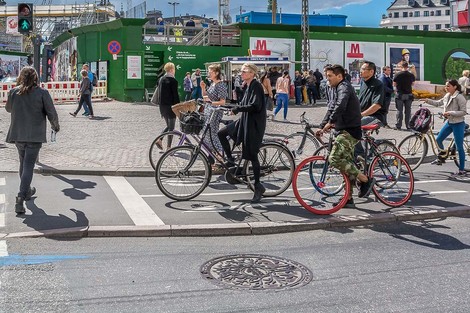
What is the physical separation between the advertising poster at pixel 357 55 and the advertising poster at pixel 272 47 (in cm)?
338

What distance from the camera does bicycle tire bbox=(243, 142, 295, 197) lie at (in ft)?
28.0

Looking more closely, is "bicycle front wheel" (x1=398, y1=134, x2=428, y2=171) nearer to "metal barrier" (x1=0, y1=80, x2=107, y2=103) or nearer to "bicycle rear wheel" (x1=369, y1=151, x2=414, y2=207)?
"bicycle rear wheel" (x1=369, y1=151, x2=414, y2=207)

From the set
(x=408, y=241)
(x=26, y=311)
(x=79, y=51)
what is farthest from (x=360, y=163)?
(x=79, y=51)

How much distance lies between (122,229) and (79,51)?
3115cm

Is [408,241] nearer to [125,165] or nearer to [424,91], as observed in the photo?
[125,165]

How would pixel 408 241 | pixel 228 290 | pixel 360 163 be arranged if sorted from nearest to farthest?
pixel 228 290 → pixel 408 241 → pixel 360 163

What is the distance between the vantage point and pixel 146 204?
325 inches

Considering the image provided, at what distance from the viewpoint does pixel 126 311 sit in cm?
451

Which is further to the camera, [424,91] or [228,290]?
[424,91]

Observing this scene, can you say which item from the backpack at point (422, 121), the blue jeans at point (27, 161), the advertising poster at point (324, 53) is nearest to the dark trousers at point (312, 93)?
the advertising poster at point (324, 53)

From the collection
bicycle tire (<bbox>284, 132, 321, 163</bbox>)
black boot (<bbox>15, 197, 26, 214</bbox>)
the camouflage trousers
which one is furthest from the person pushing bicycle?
black boot (<bbox>15, 197, 26, 214</bbox>)

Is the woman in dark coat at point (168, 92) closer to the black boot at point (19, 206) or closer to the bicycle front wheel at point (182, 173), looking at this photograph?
the bicycle front wheel at point (182, 173)

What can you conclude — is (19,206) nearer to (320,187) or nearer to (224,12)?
(320,187)

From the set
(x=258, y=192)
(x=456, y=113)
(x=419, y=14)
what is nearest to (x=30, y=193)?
(x=258, y=192)
